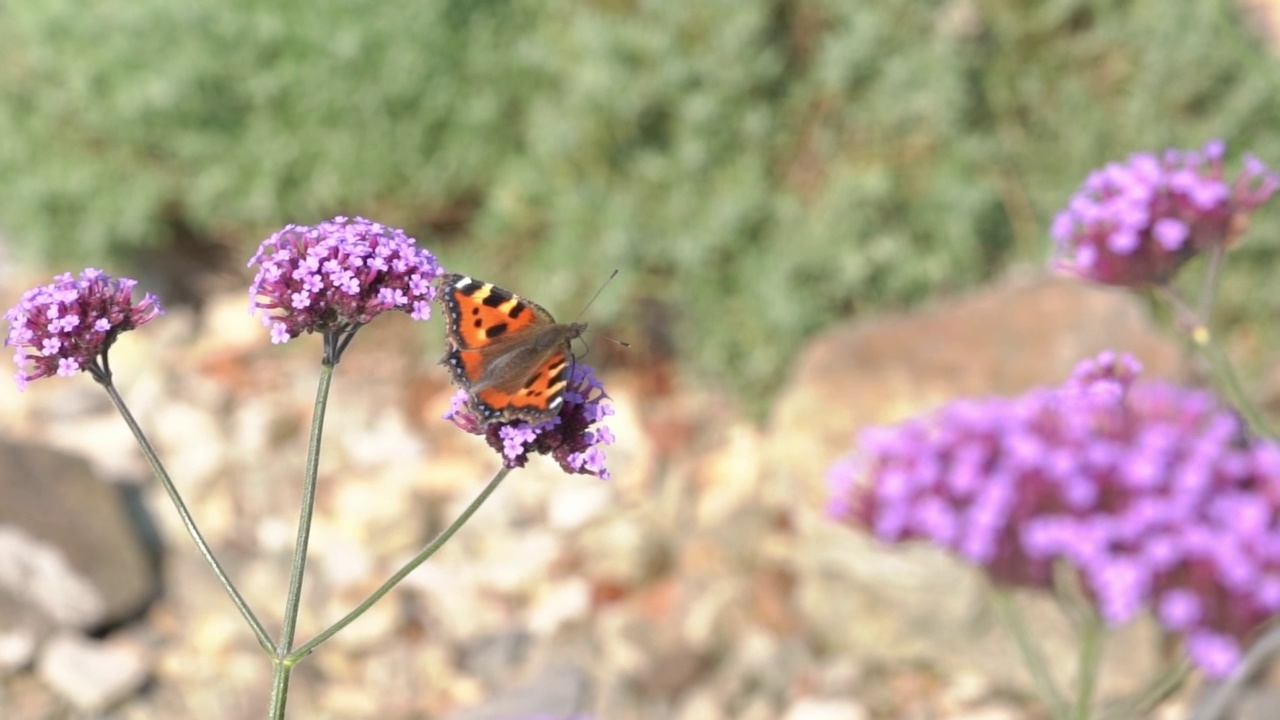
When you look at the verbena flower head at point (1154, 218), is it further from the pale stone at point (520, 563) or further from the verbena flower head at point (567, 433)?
the pale stone at point (520, 563)

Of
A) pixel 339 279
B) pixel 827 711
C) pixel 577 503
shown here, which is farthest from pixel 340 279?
pixel 577 503

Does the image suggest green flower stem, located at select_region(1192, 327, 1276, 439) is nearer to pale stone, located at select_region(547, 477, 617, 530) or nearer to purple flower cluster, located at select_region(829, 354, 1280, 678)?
purple flower cluster, located at select_region(829, 354, 1280, 678)

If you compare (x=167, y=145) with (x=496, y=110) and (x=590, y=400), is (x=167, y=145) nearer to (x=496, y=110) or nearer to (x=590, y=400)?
(x=496, y=110)

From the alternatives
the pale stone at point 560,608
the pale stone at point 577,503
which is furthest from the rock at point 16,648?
the pale stone at point 577,503

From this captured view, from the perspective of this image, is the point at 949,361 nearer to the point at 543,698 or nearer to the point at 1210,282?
the point at 543,698

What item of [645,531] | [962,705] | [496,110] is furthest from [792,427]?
[496,110]

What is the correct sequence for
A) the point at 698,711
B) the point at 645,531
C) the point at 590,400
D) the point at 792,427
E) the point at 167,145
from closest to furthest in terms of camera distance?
the point at 590,400 < the point at 698,711 < the point at 792,427 < the point at 645,531 < the point at 167,145
